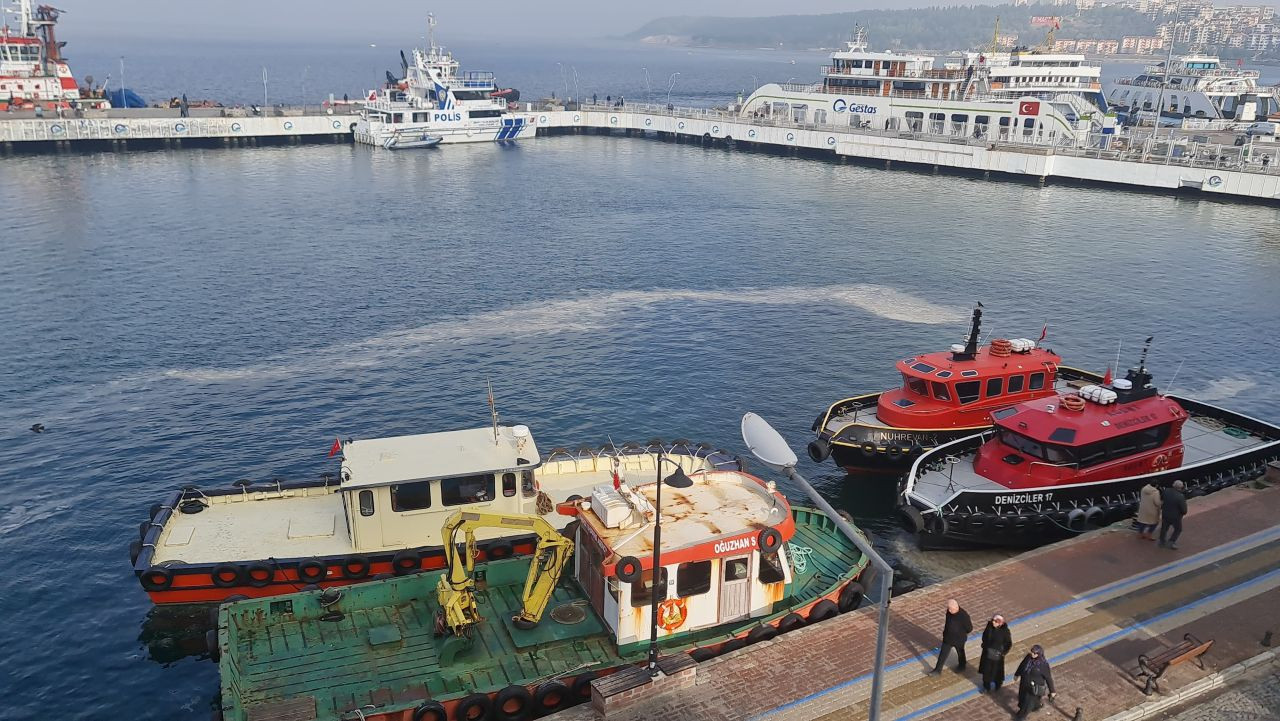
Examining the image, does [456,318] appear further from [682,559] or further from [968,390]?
[682,559]

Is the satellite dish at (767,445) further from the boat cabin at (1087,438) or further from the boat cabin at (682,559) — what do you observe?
the boat cabin at (1087,438)

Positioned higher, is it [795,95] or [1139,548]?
[795,95]

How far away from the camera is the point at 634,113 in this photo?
14038 centimetres

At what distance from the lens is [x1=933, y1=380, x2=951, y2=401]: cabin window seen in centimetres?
3346

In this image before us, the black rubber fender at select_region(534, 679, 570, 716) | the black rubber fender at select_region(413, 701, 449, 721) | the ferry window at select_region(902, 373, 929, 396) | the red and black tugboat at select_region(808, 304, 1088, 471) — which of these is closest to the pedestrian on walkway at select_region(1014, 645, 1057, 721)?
the black rubber fender at select_region(534, 679, 570, 716)

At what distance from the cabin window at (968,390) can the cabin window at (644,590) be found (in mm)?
17966

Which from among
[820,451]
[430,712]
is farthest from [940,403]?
[430,712]

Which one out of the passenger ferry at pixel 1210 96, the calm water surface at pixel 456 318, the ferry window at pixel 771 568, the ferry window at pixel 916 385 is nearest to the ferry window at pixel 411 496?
the calm water surface at pixel 456 318

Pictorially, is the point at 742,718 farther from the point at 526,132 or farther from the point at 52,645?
the point at 526,132

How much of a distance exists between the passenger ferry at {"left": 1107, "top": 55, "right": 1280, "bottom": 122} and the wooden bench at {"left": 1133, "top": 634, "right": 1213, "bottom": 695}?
455 feet

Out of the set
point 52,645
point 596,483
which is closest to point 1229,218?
point 596,483

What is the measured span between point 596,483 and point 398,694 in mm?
11232

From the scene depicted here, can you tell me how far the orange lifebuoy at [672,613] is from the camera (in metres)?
20.2

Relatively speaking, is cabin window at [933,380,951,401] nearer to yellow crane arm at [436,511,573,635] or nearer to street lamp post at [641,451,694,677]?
street lamp post at [641,451,694,677]
